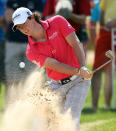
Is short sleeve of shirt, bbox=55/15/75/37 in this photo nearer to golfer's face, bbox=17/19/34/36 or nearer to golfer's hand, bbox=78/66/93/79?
golfer's face, bbox=17/19/34/36

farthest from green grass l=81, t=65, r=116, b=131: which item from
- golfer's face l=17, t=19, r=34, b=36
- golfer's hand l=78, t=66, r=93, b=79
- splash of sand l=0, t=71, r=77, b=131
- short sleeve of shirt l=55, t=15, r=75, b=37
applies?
golfer's face l=17, t=19, r=34, b=36

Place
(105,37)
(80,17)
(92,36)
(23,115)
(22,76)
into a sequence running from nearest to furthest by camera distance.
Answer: (23,115) → (22,76) → (80,17) → (105,37) → (92,36)

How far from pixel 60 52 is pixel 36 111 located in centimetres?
99

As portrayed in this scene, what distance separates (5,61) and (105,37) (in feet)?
7.00

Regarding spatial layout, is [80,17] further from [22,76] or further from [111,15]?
[22,76]

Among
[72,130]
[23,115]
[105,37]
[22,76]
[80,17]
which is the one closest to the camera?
[72,130]

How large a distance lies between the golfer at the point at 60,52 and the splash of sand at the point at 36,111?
0.15m

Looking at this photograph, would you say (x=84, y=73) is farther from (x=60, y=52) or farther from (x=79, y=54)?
(x=60, y=52)

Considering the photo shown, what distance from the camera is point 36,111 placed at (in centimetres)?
763

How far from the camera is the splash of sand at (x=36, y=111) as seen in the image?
23.9ft

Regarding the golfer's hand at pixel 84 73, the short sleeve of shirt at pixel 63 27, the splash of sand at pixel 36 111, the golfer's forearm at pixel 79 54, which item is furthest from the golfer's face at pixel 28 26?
the splash of sand at pixel 36 111

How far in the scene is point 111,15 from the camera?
1072 cm

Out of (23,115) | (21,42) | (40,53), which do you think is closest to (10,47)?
(21,42)

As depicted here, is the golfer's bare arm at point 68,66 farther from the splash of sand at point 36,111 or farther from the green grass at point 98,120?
the green grass at point 98,120
